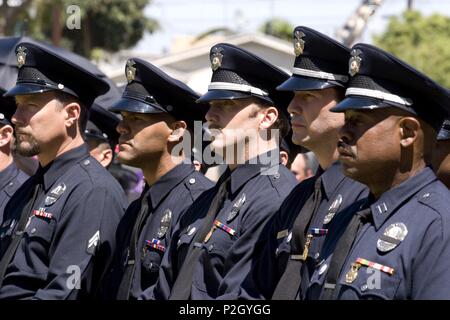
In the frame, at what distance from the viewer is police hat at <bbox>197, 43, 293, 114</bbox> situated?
5738 mm

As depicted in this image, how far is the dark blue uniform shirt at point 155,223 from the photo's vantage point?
5.89 meters

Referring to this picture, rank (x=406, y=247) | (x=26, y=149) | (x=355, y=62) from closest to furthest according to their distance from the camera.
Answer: (x=406, y=247) < (x=355, y=62) < (x=26, y=149)

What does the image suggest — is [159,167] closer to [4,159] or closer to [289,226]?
[289,226]

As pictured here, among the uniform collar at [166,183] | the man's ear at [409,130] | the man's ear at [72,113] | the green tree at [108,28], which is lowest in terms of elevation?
the green tree at [108,28]

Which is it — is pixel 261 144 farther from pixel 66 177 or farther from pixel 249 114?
pixel 66 177

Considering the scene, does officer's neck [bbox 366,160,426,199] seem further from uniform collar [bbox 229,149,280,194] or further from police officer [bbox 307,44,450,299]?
uniform collar [bbox 229,149,280,194]

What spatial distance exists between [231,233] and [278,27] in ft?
110

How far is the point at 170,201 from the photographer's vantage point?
20.1 feet

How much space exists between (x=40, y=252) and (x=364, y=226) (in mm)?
2343

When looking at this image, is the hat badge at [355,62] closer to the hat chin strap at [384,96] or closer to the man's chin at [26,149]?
the hat chin strap at [384,96]

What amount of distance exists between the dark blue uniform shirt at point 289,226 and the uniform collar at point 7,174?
2.91 metres

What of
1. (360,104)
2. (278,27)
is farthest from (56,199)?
(278,27)

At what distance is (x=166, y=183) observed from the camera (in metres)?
6.18

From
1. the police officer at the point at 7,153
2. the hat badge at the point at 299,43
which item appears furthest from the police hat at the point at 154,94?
the police officer at the point at 7,153
